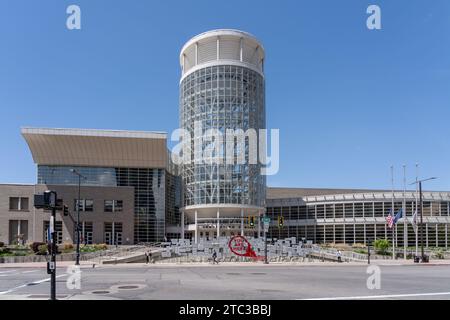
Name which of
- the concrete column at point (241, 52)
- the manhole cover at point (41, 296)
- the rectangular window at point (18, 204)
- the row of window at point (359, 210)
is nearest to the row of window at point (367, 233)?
the row of window at point (359, 210)

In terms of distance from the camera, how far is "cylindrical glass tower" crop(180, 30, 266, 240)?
7875 centimetres

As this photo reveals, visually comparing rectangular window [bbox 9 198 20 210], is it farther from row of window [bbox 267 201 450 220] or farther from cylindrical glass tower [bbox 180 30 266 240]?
row of window [bbox 267 201 450 220]

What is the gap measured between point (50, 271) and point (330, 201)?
7117 centimetres

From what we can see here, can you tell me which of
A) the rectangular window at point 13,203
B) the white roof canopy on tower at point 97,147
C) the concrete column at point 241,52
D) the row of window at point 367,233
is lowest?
the row of window at point 367,233

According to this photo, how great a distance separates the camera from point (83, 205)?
77.8 meters

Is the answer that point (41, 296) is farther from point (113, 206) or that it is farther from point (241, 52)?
point (241, 52)

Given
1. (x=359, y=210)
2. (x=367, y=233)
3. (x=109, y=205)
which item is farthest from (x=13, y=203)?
(x=367, y=233)

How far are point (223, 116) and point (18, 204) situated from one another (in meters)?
38.5

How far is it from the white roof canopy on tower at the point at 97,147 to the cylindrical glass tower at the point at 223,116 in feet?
21.2

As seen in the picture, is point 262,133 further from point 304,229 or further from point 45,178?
point 45,178

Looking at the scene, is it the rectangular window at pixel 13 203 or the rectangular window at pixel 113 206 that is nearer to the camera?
the rectangular window at pixel 13 203

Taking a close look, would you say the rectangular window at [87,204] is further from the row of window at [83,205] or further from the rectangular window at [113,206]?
the rectangular window at [113,206]

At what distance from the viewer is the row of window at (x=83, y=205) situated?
76.4 metres

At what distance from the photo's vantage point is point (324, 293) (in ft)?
59.5
